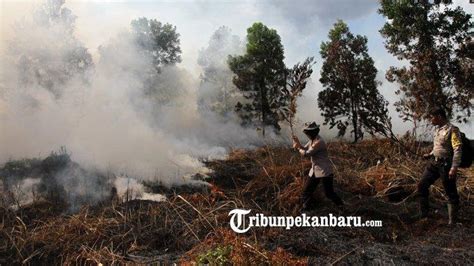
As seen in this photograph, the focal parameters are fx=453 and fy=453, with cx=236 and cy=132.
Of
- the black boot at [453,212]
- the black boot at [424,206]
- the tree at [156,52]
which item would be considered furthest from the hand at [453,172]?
the tree at [156,52]

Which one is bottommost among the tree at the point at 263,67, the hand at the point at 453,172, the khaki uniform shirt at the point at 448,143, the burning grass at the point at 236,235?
the burning grass at the point at 236,235

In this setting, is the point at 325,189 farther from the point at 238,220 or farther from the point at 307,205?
the point at 238,220

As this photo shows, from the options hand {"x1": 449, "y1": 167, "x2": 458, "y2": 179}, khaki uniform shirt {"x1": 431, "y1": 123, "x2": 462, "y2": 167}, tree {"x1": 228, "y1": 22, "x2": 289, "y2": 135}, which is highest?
tree {"x1": 228, "y1": 22, "x2": 289, "y2": 135}

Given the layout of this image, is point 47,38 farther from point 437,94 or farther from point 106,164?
point 437,94

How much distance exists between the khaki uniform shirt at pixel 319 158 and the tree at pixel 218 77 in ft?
80.9

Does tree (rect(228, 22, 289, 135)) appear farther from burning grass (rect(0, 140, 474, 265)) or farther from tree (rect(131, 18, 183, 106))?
burning grass (rect(0, 140, 474, 265))

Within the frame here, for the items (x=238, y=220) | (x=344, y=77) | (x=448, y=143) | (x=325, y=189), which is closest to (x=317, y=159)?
(x=325, y=189)

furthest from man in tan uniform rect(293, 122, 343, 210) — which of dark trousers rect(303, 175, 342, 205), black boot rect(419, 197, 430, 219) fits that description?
black boot rect(419, 197, 430, 219)

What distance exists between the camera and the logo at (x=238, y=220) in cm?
631

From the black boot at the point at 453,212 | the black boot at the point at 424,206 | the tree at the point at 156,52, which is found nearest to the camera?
the black boot at the point at 453,212

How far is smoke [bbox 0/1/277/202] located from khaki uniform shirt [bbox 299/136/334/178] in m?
3.75

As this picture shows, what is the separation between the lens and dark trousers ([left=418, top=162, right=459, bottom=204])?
6.30 m

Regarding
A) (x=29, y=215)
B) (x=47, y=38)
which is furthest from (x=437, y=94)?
(x=47, y=38)

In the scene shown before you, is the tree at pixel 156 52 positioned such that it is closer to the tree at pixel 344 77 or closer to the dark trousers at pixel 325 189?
the tree at pixel 344 77
